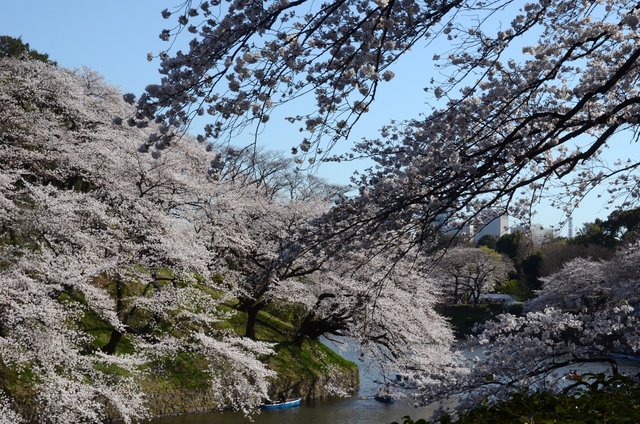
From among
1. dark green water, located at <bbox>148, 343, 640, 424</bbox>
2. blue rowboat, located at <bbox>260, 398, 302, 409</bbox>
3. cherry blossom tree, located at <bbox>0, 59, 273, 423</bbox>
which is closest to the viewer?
cherry blossom tree, located at <bbox>0, 59, 273, 423</bbox>

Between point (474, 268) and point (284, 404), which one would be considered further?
point (474, 268)

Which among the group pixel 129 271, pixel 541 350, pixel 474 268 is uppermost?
pixel 474 268

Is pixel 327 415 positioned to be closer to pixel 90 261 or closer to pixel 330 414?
pixel 330 414

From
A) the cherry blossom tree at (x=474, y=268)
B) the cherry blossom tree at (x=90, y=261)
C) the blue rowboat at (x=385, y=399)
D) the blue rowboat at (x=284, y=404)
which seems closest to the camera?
the cherry blossom tree at (x=90, y=261)

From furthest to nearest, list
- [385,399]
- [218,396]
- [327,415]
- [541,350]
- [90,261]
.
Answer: [385,399]
[327,415]
[218,396]
[90,261]
[541,350]

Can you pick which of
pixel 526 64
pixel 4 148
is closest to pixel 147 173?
pixel 4 148

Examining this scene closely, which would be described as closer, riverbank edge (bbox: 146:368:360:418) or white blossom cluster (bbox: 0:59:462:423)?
white blossom cluster (bbox: 0:59:462:423)

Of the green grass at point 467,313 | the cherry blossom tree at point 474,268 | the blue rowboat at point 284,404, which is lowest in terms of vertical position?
the blue rowboat at point 284,404

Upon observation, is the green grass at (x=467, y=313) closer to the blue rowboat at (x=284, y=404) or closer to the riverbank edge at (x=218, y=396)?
the riverbank edge at (x=218, y=396)

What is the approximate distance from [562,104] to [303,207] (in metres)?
11.3

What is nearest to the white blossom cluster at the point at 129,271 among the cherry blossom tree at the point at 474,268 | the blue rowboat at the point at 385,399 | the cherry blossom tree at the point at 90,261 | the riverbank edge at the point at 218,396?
the cherry blossom tree at the point at 90,261

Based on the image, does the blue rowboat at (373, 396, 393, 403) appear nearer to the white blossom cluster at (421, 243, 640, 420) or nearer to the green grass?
the white blossom cluster at (421, 243, 640, 420)

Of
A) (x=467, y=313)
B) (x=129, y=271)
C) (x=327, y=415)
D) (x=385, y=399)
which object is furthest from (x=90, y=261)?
(x=467, y=313)

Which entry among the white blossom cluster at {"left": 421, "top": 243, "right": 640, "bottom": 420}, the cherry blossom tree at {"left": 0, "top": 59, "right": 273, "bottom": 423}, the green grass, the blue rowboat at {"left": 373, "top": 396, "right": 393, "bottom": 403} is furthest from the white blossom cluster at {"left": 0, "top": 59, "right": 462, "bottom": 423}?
the green grass
